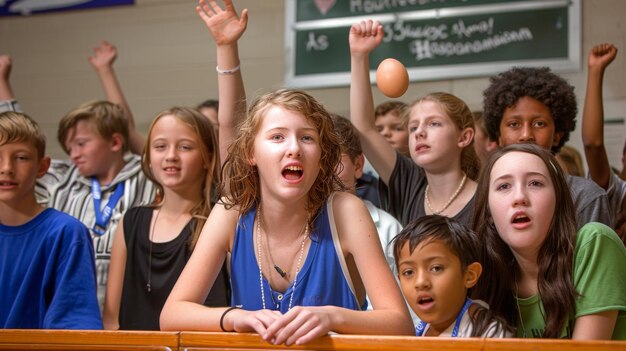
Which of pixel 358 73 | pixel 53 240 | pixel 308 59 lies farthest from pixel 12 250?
pixel 308 59

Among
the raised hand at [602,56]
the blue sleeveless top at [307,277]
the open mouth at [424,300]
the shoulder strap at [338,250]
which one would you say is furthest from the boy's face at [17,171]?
the raised hand at [602,56]

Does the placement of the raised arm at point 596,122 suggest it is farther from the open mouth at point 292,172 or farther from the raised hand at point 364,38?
the open mouth at point 292,172

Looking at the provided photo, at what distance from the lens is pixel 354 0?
4926 mm

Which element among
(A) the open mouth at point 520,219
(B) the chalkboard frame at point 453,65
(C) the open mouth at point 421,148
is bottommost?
(A) the open mouth at point 520,219

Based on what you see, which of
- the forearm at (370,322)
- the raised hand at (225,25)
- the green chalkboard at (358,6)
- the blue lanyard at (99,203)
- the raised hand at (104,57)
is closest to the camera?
the forearm at (370,322)

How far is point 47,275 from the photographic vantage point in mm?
2785

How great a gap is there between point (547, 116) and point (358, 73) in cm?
71

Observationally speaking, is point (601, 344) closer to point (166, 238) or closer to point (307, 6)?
point (166, 238)

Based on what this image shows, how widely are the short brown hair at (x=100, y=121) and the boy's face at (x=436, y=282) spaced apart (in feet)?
6.84

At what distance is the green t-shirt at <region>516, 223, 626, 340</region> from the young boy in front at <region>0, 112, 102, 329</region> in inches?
54.8

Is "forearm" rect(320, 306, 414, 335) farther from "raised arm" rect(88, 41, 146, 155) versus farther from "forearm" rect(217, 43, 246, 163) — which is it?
"raised arm" rect(88, 41, 146, 155)

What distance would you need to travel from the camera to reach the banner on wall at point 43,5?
5457mm

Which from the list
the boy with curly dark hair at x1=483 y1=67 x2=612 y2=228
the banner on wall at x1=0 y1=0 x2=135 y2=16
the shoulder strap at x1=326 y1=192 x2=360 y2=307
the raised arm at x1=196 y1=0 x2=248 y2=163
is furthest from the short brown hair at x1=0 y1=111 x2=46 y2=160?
the banner on wall at x1=0 y1=0 x2=135 y2=16

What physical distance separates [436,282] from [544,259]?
290 millimetres
